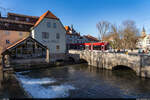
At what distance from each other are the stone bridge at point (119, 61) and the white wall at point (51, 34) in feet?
18.2

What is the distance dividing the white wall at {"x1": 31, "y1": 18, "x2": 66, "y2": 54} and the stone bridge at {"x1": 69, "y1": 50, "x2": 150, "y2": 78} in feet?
18.2

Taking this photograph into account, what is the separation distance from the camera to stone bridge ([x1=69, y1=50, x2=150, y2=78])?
11836 mm

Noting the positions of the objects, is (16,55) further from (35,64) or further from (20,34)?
(20,34)

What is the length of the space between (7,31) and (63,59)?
14.7m

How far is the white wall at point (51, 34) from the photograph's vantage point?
22.8m

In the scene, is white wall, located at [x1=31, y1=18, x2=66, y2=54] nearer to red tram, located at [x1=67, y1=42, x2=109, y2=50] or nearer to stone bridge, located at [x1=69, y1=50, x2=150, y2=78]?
stone bridge, located at [x1=69, y1=50, x2=150, y2=78]

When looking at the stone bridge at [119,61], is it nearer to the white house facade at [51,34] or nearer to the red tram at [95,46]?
the white house facade at [51,34]

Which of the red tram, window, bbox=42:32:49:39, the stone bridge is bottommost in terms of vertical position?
the stone bridge

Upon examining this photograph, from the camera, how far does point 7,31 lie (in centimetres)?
2155

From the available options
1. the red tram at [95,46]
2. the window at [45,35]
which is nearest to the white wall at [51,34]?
the window at [45,35]

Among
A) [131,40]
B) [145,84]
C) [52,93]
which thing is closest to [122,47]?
[131,40]

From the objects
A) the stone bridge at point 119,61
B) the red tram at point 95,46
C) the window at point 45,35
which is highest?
the window at point 45,35

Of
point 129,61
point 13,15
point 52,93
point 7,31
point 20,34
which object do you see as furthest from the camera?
point 13,15

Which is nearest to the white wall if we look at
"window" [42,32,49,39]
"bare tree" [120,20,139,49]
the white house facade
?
the white house facade
